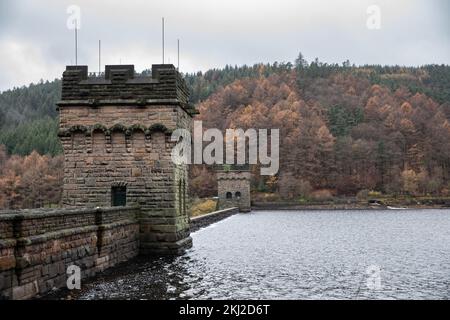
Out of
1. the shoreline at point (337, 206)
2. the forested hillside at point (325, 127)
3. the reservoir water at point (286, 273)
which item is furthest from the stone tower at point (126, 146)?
the forested hillside at point (325, 127)

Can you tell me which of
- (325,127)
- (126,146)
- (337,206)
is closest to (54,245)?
(126,146)

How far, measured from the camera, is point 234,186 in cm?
7556

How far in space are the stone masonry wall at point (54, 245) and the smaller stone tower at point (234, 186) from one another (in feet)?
182

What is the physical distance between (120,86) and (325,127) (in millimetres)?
88056

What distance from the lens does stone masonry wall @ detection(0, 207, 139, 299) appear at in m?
11.2

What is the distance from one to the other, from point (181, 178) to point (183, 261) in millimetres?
4127

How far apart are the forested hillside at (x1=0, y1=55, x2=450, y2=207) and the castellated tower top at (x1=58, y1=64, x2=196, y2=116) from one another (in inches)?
2637

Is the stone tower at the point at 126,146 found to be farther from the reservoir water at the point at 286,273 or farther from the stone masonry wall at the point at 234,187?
the stone masonry wall at the point at 234,187

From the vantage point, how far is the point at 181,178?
22.8 metres

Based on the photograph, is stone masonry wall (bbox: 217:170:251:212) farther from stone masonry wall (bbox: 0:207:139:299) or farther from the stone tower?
stone masonry wall (bbox: 0:207:139:299)

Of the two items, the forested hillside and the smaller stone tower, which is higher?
the forested hillside

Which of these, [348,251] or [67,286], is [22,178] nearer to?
[348,251]

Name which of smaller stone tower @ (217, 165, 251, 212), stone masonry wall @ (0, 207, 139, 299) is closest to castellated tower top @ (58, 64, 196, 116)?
stone masonry wall @ (0, 207, 139, 299)

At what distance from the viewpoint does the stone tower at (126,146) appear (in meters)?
20.9
